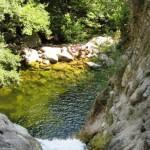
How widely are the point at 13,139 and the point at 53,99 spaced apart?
13107 millimetres

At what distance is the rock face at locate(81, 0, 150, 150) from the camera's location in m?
12.9

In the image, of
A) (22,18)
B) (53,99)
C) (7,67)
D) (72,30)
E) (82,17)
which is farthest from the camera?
(82,17)

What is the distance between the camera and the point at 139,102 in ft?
44.6

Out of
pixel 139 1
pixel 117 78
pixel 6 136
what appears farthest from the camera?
pixel 117 78

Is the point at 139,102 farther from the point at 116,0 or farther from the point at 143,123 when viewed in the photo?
Answer: the point at 116,0

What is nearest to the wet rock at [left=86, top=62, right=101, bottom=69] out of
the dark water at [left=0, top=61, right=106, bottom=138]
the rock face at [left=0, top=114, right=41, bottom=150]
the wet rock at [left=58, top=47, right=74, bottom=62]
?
the dark water at [left=0, top=61, right=106, bottom=138]

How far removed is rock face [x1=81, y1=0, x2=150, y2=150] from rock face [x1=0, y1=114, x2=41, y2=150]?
109 inches

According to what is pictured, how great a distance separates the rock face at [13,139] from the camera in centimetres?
1537

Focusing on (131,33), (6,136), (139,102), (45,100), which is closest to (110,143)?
(139,102)

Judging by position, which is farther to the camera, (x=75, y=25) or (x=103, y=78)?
(x=75, y=25)

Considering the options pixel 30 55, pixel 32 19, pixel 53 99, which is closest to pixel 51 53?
pixel 30 55

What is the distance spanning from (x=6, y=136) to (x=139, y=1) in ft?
23.6

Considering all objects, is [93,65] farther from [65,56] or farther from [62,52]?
[62,52]

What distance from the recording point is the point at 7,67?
32219mm
